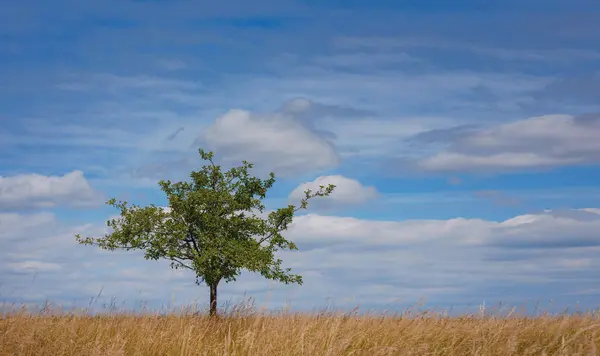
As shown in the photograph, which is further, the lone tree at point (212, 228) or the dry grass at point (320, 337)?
the lone tree at point (212, 228)

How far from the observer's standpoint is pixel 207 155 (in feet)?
92.6

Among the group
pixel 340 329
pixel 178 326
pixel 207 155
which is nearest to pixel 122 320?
pixel 178 326

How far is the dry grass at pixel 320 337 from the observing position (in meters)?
14.0

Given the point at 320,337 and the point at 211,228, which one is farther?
the point at 211,228

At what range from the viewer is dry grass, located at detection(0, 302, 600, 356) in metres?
14.0

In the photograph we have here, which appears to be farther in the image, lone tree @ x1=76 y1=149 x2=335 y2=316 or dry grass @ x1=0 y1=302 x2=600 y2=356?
lone tree @ x1=76 y1=149 x2=335 y2=316

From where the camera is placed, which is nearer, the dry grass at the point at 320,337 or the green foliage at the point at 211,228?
the dry grass at the point at 320,337

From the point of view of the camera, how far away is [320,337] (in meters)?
14.3

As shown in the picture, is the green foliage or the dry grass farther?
the green foliage

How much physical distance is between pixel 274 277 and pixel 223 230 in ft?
9.27

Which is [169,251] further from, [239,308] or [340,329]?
[340,329]

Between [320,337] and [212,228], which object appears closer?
[320,337]

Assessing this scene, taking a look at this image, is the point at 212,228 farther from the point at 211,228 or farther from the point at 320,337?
the point at 320,337

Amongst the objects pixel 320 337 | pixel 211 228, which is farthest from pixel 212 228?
pixel 320 337
